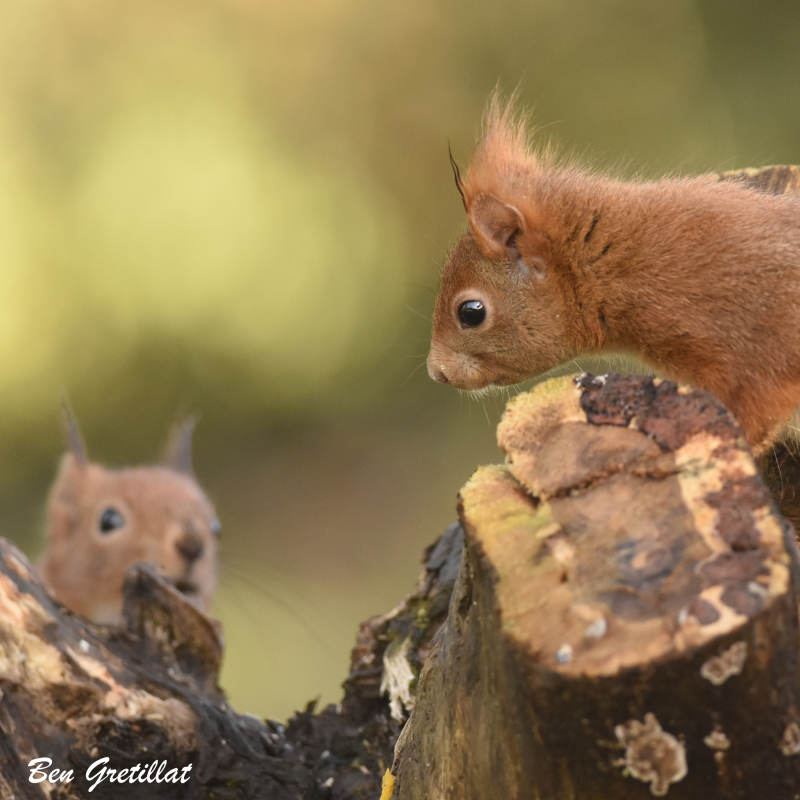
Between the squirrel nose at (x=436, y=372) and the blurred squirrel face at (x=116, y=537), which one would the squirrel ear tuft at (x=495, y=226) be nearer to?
the squirrel nose at (x=436, y=372)

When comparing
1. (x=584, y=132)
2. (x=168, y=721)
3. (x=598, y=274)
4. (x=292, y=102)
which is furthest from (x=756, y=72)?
Answer: (x=168, y=721)

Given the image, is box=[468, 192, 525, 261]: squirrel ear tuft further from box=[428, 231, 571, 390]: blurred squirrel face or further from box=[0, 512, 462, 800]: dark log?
box=[0, 512, 462, 800]: dark log

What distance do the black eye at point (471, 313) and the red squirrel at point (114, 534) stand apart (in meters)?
1.27

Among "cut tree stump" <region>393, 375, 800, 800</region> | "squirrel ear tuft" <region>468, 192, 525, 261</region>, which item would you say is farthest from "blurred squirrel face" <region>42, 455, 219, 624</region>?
"cut tree stump" <region>393, 375, 800, 800</region>

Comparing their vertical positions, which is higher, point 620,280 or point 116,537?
point 116,537

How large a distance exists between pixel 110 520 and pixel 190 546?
25 cm

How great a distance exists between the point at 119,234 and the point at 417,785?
3495 millimetres

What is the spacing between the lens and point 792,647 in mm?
793

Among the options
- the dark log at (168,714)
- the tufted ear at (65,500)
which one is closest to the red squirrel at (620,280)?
the dark log at (168,714)

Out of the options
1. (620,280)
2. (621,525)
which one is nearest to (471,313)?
(620,280)

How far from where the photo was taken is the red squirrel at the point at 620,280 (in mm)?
1544

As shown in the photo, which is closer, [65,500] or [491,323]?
[491,323]

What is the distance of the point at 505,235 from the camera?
6.09 feet

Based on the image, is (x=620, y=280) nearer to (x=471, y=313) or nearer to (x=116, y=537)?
(x=471, y=313)
